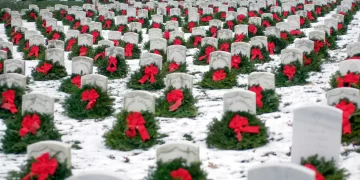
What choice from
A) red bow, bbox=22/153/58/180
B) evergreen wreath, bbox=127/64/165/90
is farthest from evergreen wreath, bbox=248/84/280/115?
red bow, bbox=22/153/58/180

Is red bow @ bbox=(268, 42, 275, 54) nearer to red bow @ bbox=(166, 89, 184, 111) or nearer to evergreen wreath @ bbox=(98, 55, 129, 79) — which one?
evergreen wreath @ bbox=(98, 55, 129, 79)

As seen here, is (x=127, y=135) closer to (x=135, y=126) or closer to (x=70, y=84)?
(x=135, y=126)

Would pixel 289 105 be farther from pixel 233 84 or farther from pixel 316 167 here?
pixel 316 167

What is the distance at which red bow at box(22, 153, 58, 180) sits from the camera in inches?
228

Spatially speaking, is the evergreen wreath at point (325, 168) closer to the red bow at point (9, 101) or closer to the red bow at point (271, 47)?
the red bow at point (9, 101)

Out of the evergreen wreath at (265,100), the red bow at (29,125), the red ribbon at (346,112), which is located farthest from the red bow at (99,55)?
the red ribbon at (346,112)

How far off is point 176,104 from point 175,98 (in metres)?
0.12

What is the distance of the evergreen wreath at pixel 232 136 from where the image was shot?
7352 millimetres

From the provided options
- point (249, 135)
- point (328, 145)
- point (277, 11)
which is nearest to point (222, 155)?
point (249, 135)

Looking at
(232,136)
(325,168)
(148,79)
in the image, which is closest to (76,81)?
(148,79)

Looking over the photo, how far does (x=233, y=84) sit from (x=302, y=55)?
1.60 meters

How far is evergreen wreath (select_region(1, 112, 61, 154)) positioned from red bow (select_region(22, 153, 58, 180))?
1.65 metres

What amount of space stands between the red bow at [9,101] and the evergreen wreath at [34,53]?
4.34m

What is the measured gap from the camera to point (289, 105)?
9.12 m
